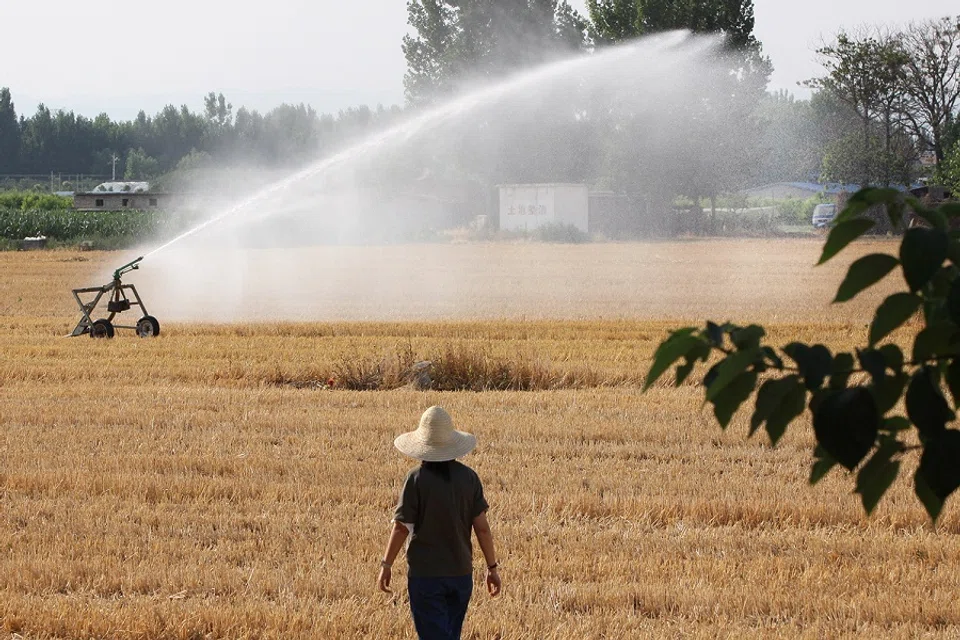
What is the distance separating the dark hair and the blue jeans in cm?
42

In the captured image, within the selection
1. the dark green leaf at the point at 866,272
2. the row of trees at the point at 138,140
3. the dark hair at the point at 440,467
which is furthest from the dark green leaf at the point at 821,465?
the row of trees at the point at 138,140

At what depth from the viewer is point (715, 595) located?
6832 millimetres

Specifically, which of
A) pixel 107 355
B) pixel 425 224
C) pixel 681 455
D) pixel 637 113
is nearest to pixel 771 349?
pixel 681 455

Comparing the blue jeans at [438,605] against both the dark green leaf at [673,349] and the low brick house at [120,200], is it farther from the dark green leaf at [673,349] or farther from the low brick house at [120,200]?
the low brick house at [120,200]

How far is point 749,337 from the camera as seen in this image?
2.08 metres

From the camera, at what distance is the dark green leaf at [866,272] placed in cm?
198

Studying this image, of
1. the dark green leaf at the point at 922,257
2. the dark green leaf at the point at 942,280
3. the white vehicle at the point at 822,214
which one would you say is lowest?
the dark green leaf at the point at 942,280

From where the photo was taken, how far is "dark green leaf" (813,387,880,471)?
195 centimetres

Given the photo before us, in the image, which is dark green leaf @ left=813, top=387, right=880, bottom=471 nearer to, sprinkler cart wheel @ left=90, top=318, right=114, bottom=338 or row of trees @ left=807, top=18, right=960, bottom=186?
sprinkler cart wheel @ left=90, top=318, right=114, bottom=338

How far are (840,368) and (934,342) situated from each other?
151 millimetres

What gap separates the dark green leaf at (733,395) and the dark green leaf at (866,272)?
0.64ft

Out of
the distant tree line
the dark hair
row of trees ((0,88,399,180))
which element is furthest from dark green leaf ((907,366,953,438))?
row of trees ((0,88,399,180))

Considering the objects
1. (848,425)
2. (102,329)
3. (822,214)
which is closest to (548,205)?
(822,214)

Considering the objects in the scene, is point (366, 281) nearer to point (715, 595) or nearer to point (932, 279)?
point (715, 595)
